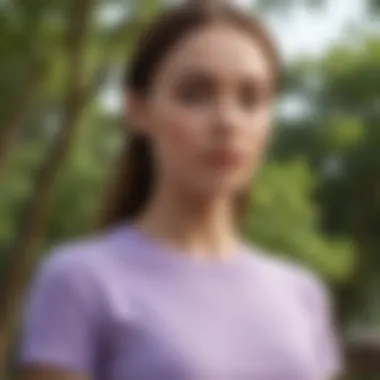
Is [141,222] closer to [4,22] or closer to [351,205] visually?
[4,22]

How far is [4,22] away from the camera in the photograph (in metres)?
4.12

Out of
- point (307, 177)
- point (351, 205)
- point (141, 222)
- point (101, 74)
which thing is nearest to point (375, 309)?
point (351, 205)

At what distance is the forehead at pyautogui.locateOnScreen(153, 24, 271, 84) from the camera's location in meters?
0.75

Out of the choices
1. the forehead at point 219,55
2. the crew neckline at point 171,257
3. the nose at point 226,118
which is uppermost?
the forehead at point 219,55

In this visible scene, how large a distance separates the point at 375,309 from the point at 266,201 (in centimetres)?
361

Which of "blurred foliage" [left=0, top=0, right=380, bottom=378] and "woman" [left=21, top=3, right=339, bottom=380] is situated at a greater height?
"blurred foliage" [left=0, top=0, right=380, bottom=378]

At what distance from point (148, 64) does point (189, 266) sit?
150mm

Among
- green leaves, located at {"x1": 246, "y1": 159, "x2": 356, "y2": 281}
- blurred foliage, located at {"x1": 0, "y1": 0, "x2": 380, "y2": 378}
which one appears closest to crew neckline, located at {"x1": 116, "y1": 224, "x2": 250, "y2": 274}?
blurred foliage, located at {"x1": 0, "y1": 0, "x2": 380, "y2": 378}

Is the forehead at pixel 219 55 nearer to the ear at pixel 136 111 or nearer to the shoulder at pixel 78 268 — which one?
the ear at pixel 136 111

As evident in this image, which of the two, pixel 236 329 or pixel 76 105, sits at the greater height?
pixel 76 105

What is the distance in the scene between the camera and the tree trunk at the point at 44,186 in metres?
4.28

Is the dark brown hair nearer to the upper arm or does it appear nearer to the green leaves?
the upper arm

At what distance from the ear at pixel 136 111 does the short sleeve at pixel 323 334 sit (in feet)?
0.56

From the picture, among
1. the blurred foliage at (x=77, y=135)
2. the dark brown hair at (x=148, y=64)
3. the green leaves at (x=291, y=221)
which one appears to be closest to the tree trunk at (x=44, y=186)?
the blurred foliage at (x=77, y=135)
